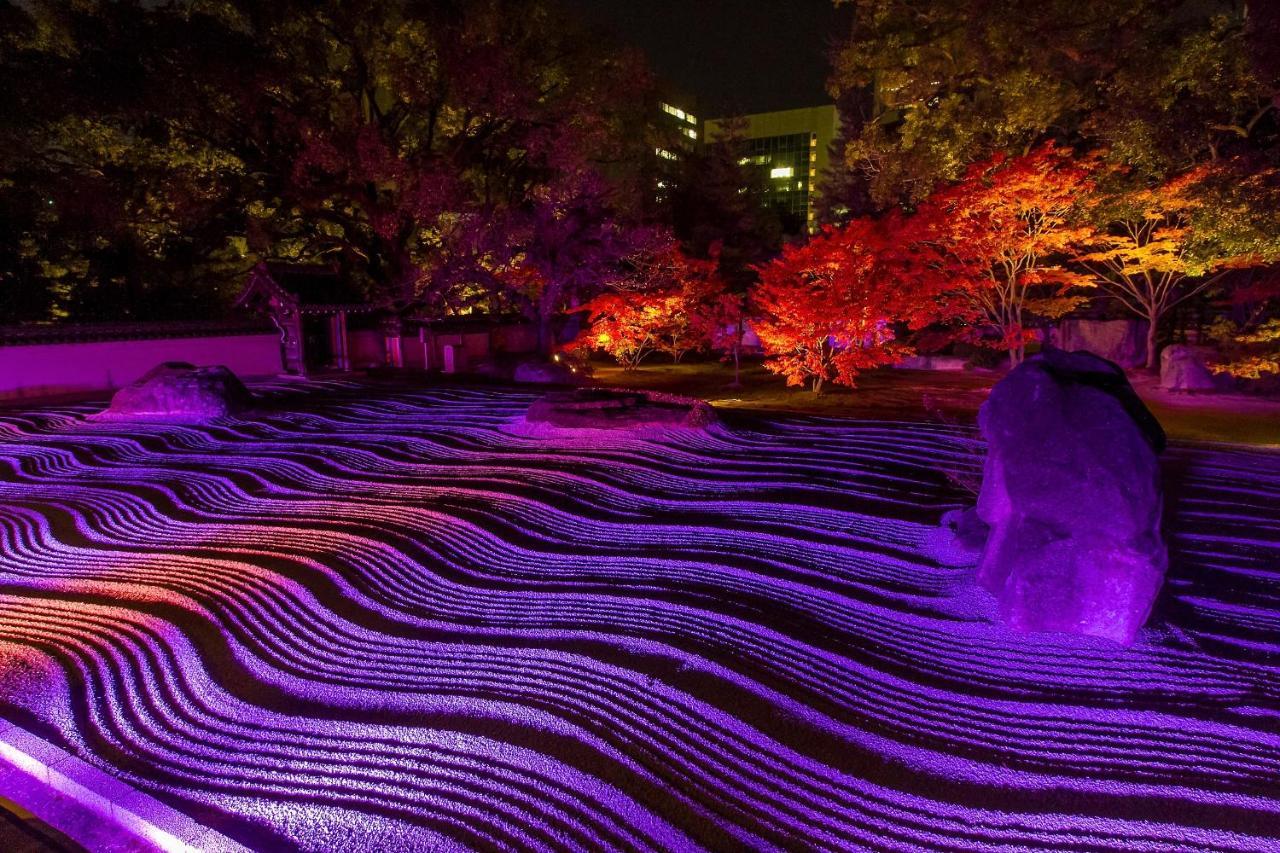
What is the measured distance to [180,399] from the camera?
12.0 m

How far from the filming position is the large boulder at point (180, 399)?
1204cm

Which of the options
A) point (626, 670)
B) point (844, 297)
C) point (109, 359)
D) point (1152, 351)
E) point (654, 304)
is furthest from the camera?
point (654, 304)

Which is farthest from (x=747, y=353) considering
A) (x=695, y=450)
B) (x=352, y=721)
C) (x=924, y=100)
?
(x=352, y=721)

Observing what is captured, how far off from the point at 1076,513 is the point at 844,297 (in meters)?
9.40

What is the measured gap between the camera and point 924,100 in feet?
51.8

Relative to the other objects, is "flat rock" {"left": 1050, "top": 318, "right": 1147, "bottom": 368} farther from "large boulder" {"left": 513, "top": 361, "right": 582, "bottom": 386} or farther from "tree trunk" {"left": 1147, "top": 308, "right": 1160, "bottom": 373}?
"large boulder" {"left": 513, "top": 361, "right": 582, "bottom": 386}

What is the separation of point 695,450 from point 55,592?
6.75 m

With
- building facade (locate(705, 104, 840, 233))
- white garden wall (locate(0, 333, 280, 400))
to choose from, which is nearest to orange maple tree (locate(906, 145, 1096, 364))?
white garden wall (locate(0, 333, 280, 400))

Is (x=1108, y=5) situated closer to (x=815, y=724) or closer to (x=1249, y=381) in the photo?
(x=1249, y=381)

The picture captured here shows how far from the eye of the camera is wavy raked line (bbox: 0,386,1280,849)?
330 cm

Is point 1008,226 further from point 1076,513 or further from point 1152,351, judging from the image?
point 1076,513

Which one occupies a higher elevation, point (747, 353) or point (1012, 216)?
point (1012, 216)

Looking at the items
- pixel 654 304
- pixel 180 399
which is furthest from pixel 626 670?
pixel 654 304

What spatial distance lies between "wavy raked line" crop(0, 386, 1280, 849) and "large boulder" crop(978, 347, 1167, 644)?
0.73 feet
